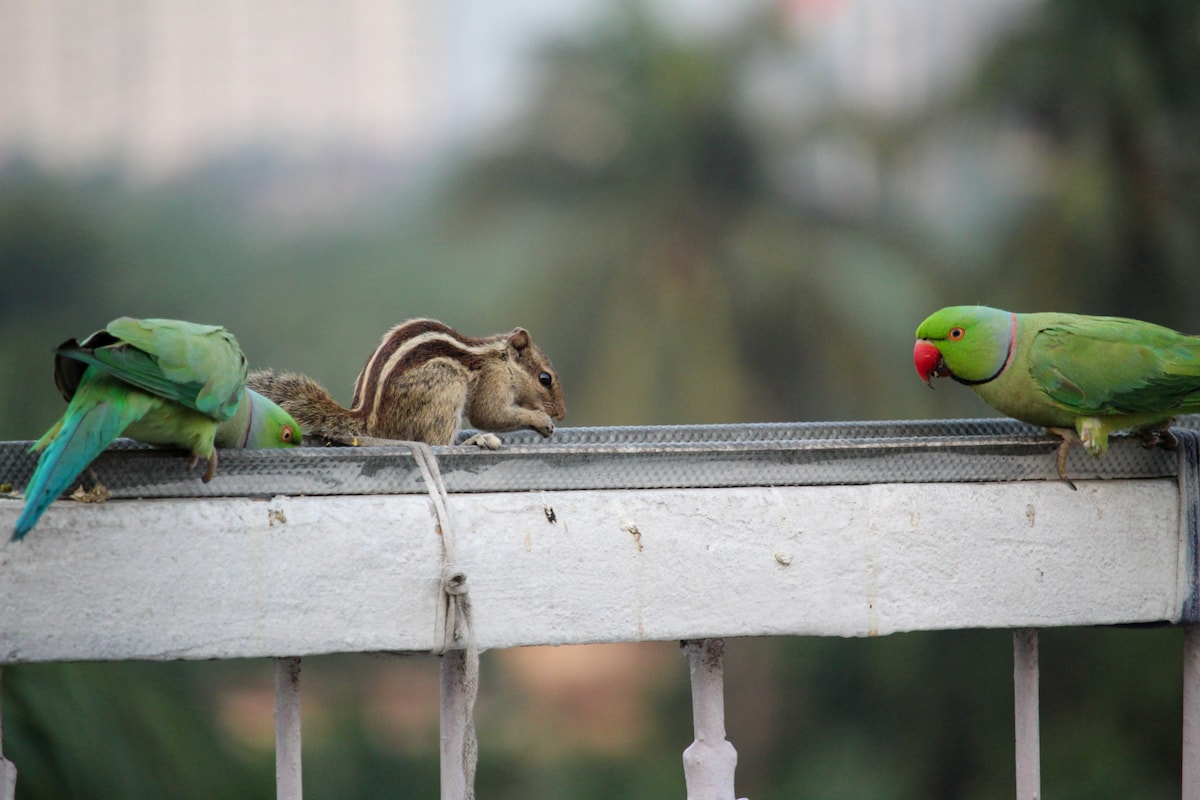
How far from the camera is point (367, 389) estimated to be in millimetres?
2141

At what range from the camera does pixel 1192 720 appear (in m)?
1.62

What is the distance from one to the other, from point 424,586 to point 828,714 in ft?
22.3

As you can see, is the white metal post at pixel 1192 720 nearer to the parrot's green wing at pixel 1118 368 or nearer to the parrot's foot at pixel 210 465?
the parrot's green wing at pixel 1118 368

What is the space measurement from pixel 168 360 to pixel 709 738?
2.81 ft

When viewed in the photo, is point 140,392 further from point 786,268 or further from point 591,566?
point 786,268

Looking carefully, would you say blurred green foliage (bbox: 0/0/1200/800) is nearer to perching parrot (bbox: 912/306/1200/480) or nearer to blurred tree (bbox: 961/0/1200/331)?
blurred tree (bbox: 961/0/1200/331)

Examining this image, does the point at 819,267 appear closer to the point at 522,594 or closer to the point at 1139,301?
the point at 1139,301

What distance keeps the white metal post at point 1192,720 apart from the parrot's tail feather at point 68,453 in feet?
4.84

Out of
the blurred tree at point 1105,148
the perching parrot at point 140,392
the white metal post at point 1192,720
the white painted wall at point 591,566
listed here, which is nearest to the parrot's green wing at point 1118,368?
the white painted wall at point 591,566

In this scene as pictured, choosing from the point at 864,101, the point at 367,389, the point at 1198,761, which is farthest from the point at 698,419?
the point at 1198,761

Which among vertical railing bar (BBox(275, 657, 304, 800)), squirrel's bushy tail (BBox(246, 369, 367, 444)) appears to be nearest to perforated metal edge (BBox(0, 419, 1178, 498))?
vertical railing bar (BBox(275, 657, 304, 800))

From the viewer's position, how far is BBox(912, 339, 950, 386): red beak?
84.0 inches

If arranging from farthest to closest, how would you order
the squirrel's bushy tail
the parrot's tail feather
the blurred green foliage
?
the blurred green foliage, the squirrel's bushy tail, the parrot's tail feather

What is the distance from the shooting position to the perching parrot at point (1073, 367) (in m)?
1.89
